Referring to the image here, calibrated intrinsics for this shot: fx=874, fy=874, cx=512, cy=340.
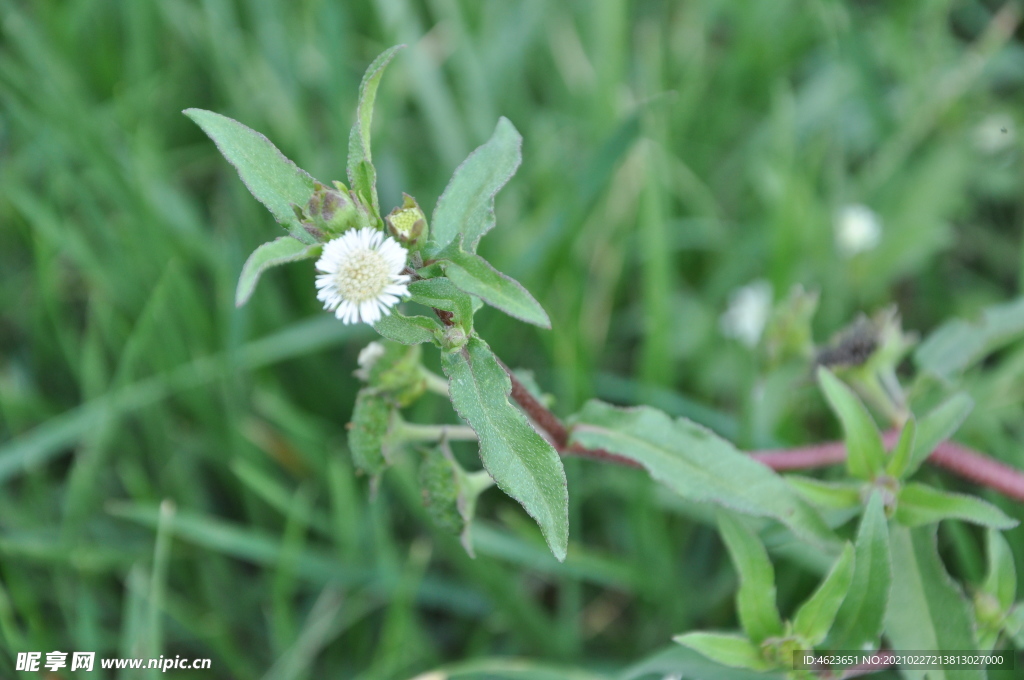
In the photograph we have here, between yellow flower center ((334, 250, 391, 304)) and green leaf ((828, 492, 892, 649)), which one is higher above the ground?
yellow flower center ((334, 250, 391, 304))

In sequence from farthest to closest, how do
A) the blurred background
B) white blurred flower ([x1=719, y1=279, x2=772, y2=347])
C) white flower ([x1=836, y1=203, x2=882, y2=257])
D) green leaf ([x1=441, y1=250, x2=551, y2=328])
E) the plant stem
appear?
white flower ([x1=836, y1=203, x2=882, y2=257])
white blurred flower ([x1=719, y1=279, x2=772, y2=347])
the blurred background
the plant stem
green leaf ([x1=441, y1=250, x2=551, y2=328])

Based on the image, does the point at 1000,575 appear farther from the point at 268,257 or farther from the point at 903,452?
the point at 268,257

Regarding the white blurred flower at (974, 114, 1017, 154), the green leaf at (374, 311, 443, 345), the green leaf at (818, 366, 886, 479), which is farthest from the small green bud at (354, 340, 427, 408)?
the white blurred flower at (974, 114, 1017, 154)

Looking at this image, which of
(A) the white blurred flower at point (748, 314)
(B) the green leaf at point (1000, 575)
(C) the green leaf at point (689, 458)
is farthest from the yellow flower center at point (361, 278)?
(A) the white blurred flower at point (748, 314)

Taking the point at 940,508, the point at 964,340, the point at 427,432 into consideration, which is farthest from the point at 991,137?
→ the point at 427,432

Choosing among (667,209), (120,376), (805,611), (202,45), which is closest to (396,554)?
(120,376)

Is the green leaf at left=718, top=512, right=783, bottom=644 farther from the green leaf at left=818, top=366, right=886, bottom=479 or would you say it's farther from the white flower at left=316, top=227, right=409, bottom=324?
the white flower at left=316, top=227, right=409, bottom=324
